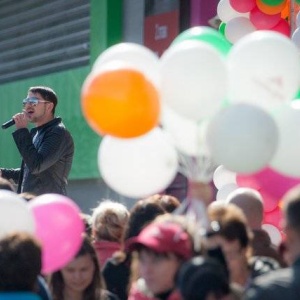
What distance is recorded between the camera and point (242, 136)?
4.00 metres

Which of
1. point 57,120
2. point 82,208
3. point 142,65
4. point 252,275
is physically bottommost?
point 82,208

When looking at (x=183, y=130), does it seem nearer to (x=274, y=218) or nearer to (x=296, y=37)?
(x=296, y=37)

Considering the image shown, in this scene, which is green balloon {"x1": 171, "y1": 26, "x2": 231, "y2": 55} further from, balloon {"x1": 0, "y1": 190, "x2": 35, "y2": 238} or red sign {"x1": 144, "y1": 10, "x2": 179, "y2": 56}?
red sign {"x1": 144, "y1": 10, "x2": 179, "y2": 56}

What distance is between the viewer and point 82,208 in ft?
40.5

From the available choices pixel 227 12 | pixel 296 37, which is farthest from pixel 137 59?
pixel 227 12

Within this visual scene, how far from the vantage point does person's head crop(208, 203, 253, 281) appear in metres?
4.12

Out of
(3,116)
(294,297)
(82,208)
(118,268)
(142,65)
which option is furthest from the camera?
(3,116)

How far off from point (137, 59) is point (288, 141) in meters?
0.75

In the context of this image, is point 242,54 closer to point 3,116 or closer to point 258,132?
point 258,132

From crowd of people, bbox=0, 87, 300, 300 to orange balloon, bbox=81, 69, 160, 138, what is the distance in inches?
14.7

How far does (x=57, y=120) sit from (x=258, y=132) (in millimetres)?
2589

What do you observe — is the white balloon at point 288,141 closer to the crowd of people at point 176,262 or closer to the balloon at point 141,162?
the crowd of people at point 176,262

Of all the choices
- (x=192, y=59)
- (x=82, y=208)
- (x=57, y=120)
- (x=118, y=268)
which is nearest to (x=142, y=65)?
(x=192, y=59)

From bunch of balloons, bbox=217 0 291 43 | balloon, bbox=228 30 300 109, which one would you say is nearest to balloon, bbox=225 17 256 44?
bunch of balloons, bbox=217 0 291 43
